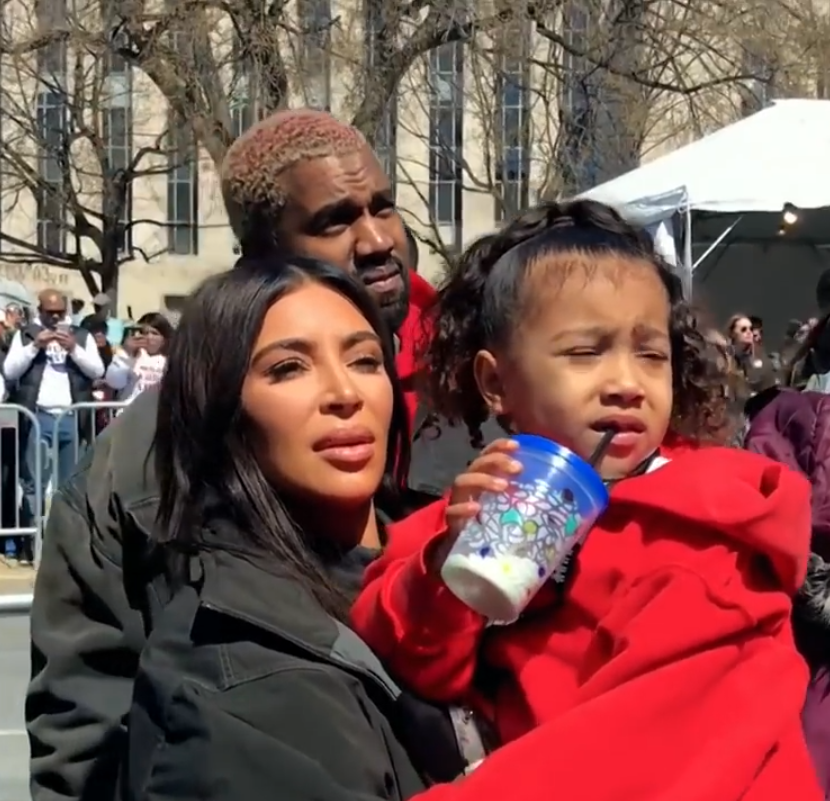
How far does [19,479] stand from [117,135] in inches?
676

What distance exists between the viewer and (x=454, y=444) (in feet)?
7.10

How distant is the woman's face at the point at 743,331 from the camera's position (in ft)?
34.0

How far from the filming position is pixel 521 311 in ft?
5.96

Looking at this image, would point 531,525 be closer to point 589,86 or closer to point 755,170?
point 755,170

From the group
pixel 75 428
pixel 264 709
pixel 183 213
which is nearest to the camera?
pixel 264 709

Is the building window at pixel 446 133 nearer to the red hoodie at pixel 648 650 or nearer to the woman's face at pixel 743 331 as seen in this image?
the woman's face at pixel 743 331

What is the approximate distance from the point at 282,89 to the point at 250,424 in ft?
45.8

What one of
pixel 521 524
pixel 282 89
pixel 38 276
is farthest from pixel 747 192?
pixel 38 276

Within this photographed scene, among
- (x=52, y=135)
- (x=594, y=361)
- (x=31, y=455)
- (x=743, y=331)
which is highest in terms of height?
(x=52, y=135)

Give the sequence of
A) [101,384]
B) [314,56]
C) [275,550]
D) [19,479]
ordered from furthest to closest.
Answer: [314,56] < [101,384] < [19,479] < [275,550]

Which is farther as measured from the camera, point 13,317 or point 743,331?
point 13,317

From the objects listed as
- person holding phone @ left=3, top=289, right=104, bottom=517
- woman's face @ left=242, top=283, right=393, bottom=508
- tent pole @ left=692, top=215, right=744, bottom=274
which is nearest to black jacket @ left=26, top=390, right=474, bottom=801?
woman's face @ left=242, top=283, right=393, bottom=508

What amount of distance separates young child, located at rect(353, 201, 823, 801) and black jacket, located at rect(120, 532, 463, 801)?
65mm

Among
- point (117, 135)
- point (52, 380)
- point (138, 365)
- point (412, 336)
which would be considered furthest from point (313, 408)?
point (117, 135)
